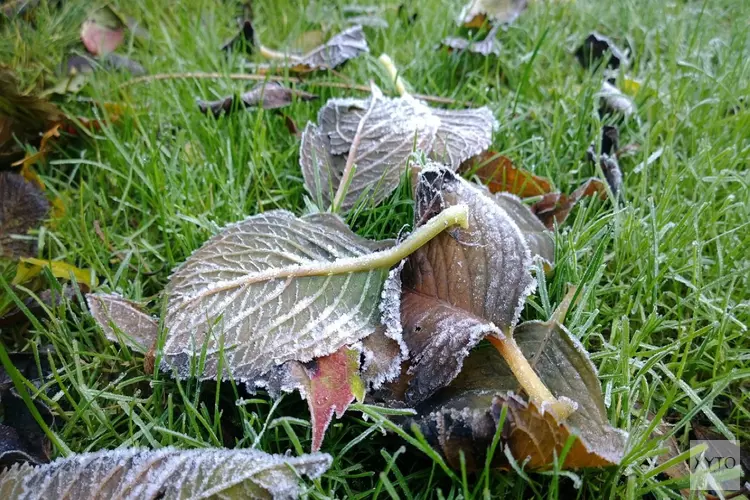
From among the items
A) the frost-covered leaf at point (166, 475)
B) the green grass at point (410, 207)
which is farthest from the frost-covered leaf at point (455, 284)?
the frost-covered leaf at point (166, 475)

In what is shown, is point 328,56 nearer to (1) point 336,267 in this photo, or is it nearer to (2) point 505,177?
(2) point 505,177

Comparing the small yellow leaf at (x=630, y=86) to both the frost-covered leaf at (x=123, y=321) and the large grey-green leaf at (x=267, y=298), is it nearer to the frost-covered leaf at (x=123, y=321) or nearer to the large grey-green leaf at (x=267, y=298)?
the large grey-green leaf at (x=267, y=298)

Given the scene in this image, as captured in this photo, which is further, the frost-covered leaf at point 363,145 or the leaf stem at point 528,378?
the frost-covered leaf at point 363,145

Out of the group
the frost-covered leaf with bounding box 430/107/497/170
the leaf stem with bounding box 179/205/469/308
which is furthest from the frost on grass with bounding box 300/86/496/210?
the leaf stem with bounding box 179/205/469/308

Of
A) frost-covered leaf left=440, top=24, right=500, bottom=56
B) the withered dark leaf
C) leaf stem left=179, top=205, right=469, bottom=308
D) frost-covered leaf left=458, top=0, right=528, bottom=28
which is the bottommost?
leaf stem left=179, top=205, right=469, bottom=308

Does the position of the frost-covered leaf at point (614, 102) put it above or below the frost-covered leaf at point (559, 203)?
above

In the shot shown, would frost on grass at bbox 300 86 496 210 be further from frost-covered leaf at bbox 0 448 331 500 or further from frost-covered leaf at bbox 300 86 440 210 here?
frost-covered leaf at bbox 0 448 331 500

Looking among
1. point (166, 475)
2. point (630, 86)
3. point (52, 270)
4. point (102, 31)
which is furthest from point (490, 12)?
point (166, 475)
